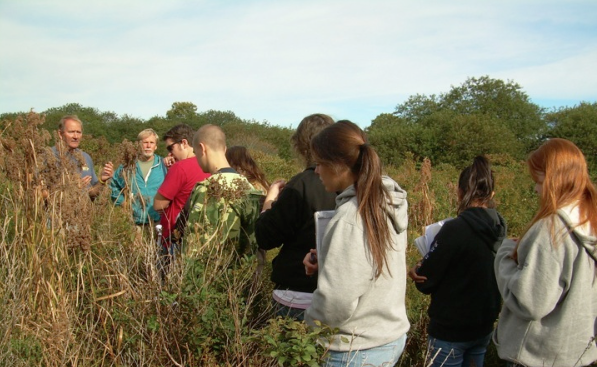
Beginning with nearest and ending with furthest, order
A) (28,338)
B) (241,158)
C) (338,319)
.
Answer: (338,319) < (28,338) < (241,158)

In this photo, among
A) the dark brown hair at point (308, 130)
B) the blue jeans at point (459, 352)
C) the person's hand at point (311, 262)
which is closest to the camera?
the person's hand at point (311, 262)

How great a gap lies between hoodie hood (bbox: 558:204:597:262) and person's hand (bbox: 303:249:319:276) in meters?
1.12

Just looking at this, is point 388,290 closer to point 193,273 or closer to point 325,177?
point 325,177

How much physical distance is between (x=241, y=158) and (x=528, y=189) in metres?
6.55

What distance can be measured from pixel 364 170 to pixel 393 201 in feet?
0.66

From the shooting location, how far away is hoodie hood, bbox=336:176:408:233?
2.38m

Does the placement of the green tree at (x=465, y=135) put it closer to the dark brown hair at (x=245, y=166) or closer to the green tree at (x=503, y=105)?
the green tree at (x=503, y=105)

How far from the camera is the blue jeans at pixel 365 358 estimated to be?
2.37 meters

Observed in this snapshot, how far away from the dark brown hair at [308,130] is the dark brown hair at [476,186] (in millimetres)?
894

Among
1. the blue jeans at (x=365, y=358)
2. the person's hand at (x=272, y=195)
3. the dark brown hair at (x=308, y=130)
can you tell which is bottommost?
the blue jeans at (x=365, y=358)

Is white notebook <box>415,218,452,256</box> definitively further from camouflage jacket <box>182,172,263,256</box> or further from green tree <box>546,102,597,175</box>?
green tree <box>546,102,597,175</box>

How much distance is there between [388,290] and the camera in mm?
2393

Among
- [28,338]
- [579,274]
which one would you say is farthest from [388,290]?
[28,338]

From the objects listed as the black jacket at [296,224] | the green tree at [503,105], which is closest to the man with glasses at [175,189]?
the black jacket at [296,224]
